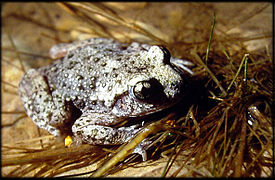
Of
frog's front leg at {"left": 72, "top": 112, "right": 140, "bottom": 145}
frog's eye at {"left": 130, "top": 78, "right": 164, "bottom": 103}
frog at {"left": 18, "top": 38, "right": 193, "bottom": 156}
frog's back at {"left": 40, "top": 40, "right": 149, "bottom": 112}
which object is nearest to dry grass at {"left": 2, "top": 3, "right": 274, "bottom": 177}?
frog's front leg at {"left": 72, "top": 112, "right": 140, "bottom": 145}

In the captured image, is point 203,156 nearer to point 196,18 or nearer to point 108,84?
point 108,84

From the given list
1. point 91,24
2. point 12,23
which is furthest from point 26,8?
point 91,24

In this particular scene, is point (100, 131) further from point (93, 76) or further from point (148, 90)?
point (148, 90)

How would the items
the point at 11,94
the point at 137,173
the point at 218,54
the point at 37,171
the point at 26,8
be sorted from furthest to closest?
1. the point at 26,8
2. the point at 11,94
3. the point at 218,54
4. the point at 37,171
5. the point at 137,173

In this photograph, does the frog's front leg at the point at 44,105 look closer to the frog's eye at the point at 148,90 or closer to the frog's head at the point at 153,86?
the frog's head at the point at 153,86

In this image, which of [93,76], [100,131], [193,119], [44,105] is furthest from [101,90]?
[193,119]

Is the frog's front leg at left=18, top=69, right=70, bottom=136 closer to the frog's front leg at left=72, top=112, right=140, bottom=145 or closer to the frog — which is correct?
the frog

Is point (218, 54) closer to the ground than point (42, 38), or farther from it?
closer to the ground
